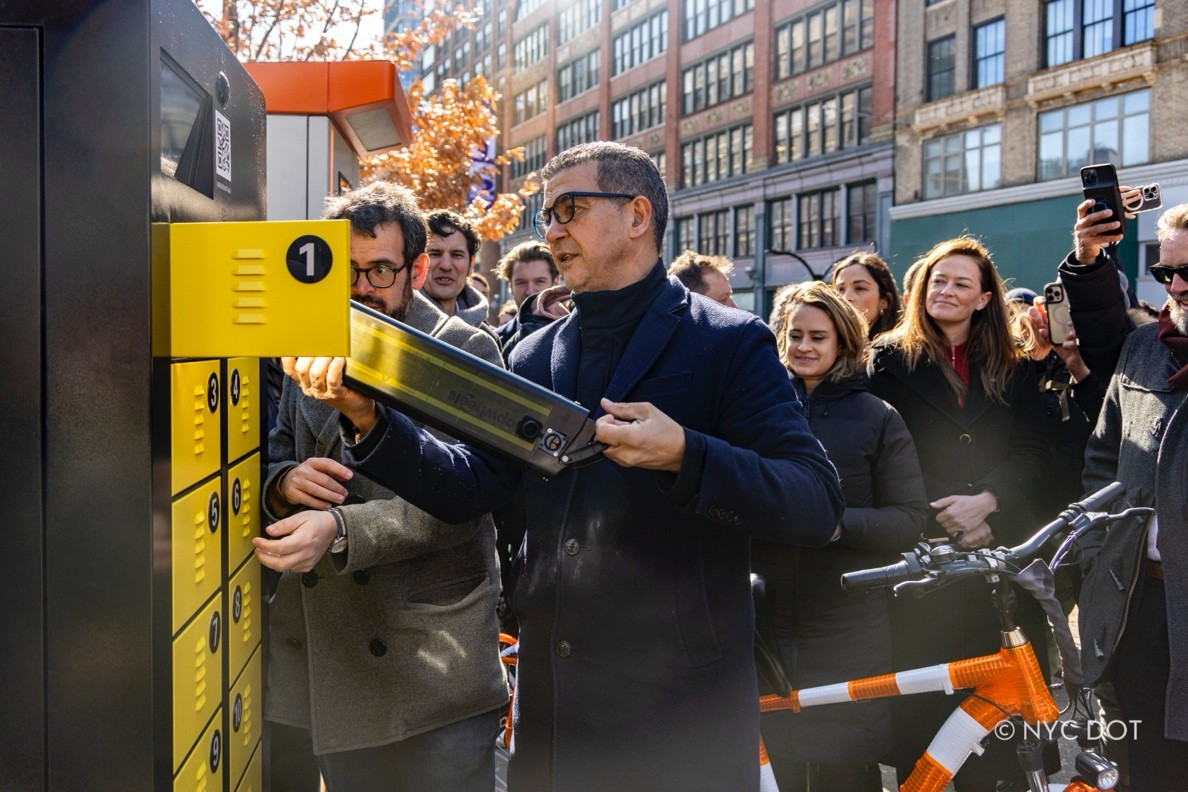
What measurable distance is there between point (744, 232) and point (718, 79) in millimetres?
5957

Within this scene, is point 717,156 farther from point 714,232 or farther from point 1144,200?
point 1144,200

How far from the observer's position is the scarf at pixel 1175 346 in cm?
331

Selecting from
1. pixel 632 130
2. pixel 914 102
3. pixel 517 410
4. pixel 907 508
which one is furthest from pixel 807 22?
pixel 517 410

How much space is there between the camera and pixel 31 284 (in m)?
1.26

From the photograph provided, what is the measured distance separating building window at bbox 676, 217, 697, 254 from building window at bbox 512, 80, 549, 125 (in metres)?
13.7

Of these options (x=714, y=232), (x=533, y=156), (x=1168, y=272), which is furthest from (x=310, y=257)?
(x=533, y=156)

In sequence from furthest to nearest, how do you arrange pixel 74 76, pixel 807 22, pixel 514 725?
pixel 807 22 < pixel 514 725 < pixel 74 76

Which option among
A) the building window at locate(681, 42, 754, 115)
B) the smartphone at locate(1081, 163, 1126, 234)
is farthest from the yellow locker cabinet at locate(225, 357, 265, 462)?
the building window at locate(681, 42, 754, 115)

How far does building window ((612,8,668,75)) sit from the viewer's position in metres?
41.0

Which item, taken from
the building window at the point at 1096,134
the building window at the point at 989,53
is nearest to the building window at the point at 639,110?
the building window at the point at 989,53

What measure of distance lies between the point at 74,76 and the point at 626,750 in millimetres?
1682

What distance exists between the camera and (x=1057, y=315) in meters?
4.67

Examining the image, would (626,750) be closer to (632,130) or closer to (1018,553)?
(1018,553)

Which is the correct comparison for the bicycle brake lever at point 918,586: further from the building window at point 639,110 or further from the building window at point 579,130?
the building window at point 579,130
